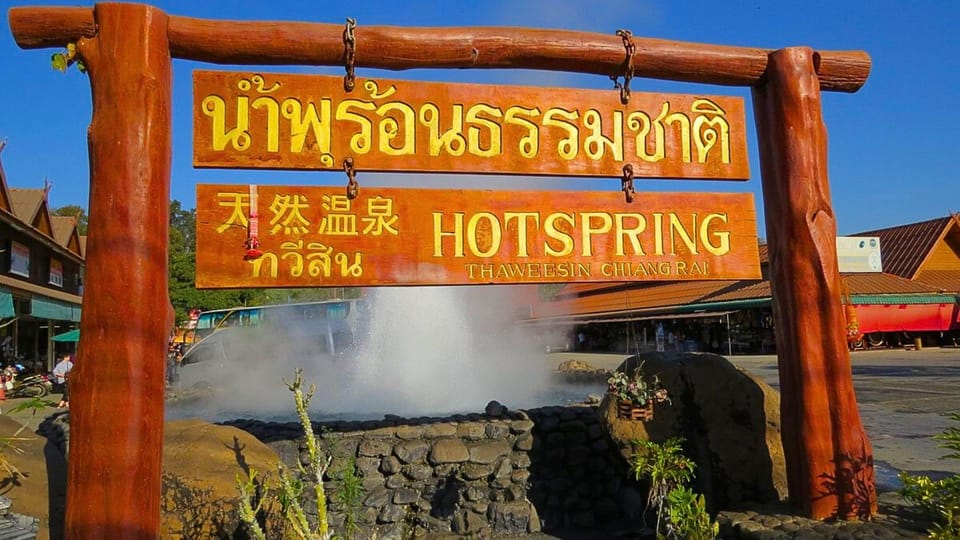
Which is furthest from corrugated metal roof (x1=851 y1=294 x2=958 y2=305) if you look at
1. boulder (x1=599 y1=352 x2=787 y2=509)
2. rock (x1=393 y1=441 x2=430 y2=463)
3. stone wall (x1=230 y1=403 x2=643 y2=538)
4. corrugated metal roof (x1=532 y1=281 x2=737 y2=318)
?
rock (x1=393 y1=441 x2=430 y2=463)

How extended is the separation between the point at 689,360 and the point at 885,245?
104ft

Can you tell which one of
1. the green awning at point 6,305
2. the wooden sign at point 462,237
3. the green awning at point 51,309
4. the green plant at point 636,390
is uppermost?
the green awning at point 51,309

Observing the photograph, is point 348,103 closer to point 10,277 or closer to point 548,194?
point 548,194

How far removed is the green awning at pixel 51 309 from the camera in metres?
19.8

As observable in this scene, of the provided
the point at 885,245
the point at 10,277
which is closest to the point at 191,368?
the point at 10,277

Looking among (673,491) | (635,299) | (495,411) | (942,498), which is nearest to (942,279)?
(635,299)

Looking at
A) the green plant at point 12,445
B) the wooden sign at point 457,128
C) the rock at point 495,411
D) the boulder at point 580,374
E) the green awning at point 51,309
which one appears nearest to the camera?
the green plant at point 12,445

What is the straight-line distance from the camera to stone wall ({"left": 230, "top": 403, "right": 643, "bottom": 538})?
595cm

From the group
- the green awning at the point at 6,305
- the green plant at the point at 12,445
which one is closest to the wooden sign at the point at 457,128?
the green plant at the point at 12,445

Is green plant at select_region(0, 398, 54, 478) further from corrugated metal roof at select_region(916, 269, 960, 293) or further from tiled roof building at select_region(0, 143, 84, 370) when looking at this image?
corrugated metal roof at select_region(916, 269, 960, 293)

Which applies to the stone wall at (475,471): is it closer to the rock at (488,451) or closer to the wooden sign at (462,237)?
the rock at (488,451)

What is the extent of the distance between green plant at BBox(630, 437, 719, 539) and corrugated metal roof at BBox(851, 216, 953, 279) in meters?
28.5

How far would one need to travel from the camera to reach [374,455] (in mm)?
6055

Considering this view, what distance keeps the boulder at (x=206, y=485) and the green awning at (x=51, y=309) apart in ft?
60.4
